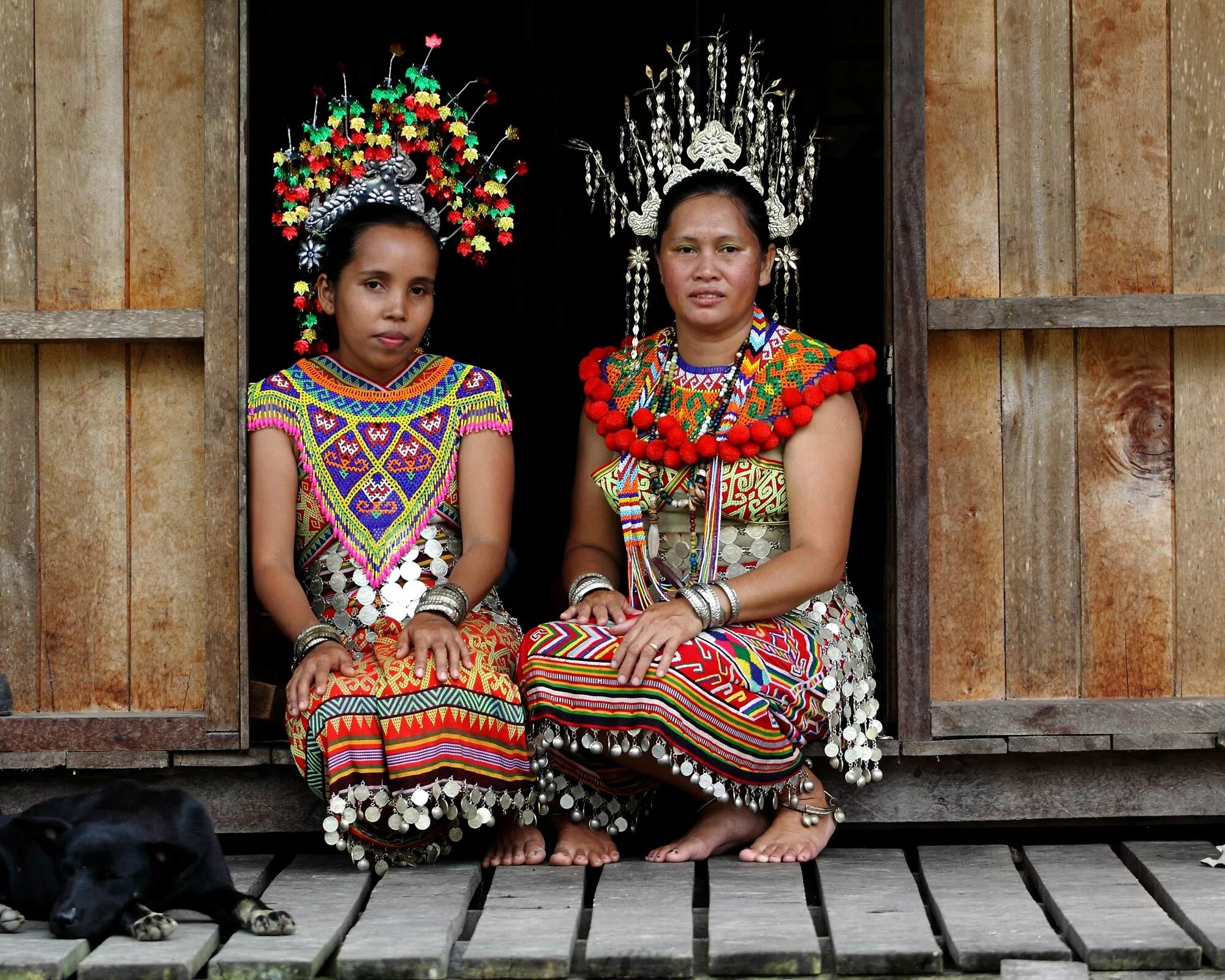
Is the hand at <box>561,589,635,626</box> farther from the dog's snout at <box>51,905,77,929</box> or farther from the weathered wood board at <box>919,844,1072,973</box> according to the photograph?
the dog's snout at <box>51,905,77,929</box>

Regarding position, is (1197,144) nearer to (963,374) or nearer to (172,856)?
(963,374)

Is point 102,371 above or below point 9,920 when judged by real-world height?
above

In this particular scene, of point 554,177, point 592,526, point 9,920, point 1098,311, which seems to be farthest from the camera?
point 554,177

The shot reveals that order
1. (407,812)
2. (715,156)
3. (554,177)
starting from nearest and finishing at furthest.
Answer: (407,812)
(715,156)
(554,177)

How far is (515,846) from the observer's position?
3.54 m

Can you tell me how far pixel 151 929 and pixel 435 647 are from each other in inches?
33.9

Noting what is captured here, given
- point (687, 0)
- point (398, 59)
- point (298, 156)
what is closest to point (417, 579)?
point (298, 156)

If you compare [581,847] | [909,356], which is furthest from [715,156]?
[581,847]

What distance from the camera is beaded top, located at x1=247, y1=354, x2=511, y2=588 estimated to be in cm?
381

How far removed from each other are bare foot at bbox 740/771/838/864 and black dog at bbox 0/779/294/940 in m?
1.06

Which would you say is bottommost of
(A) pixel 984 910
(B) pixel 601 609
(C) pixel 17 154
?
(A) pixel 984 910

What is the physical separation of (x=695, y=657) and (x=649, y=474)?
55cm

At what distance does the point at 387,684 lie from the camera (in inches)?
134

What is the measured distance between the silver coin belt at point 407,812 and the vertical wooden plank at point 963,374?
3.51 ft
